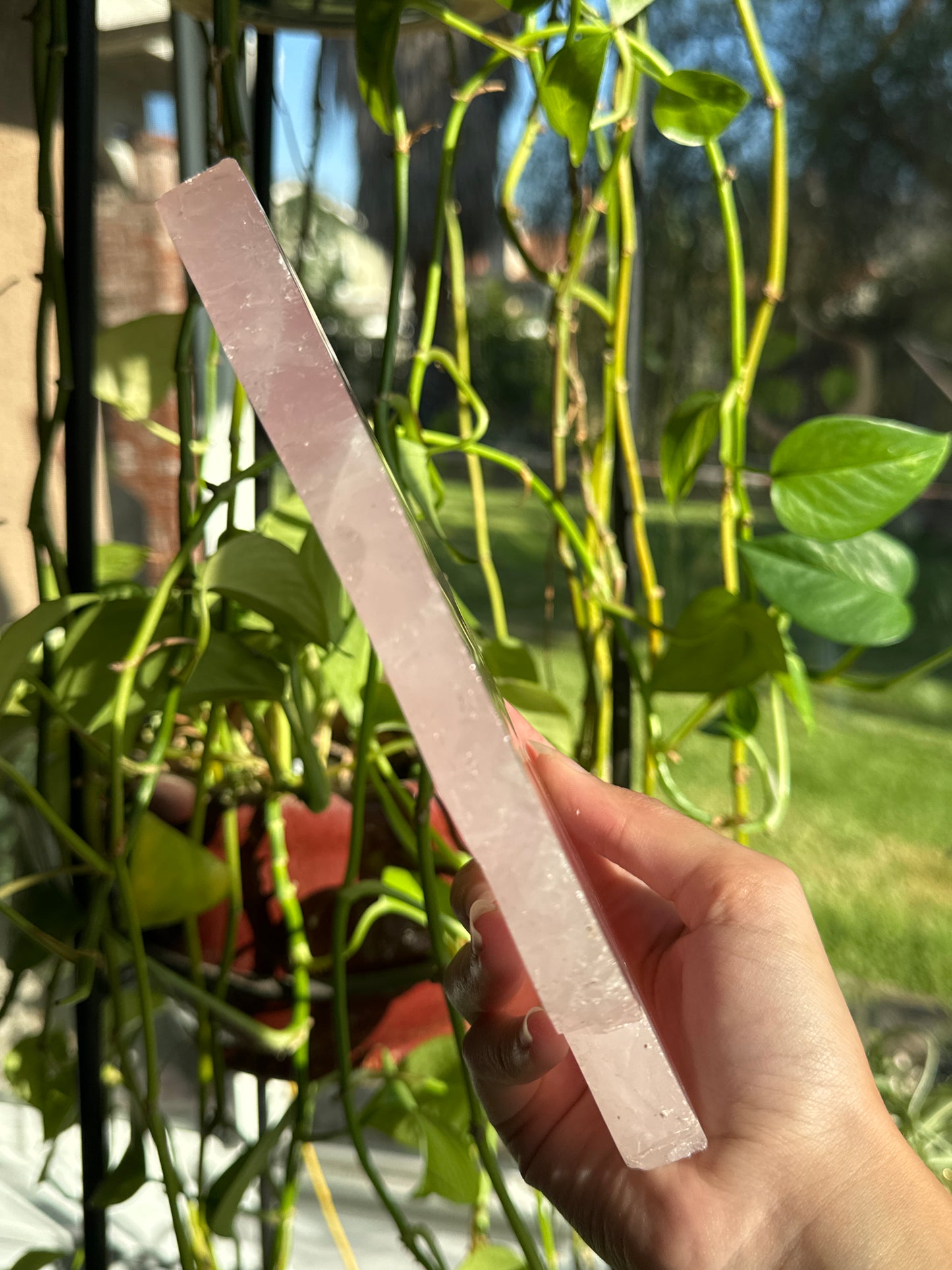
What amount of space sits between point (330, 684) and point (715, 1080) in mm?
197

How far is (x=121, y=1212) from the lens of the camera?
710 mm

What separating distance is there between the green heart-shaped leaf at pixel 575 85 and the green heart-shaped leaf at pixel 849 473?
5.4 inches

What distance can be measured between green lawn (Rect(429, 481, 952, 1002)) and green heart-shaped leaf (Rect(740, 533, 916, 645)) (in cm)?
65

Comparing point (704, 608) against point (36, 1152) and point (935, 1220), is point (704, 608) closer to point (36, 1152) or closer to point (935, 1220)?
point (935, 1220)

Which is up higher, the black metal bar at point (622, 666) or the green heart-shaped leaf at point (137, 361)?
the green heart-shaped leaf at point (137, 361)

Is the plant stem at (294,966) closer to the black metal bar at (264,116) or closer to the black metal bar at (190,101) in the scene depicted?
the black metal bar at (264,116)

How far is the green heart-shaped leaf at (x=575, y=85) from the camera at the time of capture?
30cm

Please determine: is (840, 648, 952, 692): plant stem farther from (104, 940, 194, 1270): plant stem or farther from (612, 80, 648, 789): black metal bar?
(104, 940, 194, 1270): plant stem

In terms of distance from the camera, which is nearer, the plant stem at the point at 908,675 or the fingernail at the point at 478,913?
the fingernail at the point at 478,913

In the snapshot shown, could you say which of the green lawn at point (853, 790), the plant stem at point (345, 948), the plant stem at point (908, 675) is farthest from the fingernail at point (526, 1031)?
the green lawn at point (853, 790)

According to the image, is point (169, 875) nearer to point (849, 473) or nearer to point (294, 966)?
point (294, 966)

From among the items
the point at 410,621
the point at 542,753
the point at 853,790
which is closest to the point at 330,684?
the point at 542,753

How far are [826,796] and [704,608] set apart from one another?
0.92m

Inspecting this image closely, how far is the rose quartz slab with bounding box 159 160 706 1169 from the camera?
0.41 ft
